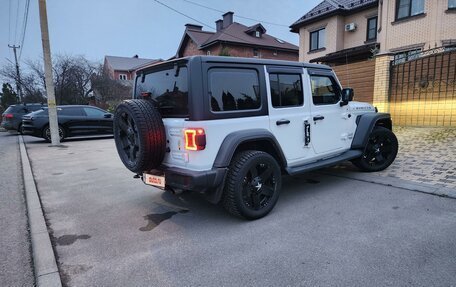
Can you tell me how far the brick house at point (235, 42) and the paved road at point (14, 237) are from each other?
25.6 metres

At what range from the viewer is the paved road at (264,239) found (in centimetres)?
240

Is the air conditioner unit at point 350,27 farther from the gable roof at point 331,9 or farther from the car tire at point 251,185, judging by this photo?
the car tire at point 251,185

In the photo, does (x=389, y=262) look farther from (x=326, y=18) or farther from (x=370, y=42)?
(x=326, y=18)

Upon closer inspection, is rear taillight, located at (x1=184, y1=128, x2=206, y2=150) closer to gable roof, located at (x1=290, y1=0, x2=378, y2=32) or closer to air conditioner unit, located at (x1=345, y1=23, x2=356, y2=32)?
gable roof, located at (x1=290, y1=0, x2=378, y2=32)

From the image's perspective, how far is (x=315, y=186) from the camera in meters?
4.80

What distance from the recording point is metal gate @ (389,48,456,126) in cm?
885

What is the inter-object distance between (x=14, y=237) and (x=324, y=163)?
3.96 metres

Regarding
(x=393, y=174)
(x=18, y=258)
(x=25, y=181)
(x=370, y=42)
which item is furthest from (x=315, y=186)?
(x=370, y=42)

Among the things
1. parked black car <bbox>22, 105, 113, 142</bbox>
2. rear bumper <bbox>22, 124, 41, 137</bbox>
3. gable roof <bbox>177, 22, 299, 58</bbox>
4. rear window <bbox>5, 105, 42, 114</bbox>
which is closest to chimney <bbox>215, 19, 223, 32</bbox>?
gable roof <bbox>177, 22, 299, 58</bbox>

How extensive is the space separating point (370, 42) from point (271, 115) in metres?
17.6

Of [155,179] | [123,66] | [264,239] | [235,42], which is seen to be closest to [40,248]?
[155,179]

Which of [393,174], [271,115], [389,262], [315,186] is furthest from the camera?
[393,174]

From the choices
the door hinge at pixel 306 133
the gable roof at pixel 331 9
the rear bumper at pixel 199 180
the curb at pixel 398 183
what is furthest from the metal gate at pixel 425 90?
the gable roof at pixel 331 9

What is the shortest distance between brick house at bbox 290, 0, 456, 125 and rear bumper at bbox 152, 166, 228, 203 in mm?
8907
